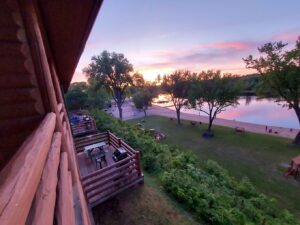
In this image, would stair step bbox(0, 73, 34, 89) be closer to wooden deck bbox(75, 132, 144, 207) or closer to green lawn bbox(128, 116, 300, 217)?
wooden deck bbox(75, 132, 144, 207)

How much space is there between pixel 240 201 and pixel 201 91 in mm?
19201

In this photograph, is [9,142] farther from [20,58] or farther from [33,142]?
[33,142]

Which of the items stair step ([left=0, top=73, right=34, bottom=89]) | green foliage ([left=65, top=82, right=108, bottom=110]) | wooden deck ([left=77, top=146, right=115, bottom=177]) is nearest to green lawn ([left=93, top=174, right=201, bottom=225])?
wooden deck ([left=77, top=146, right=115, bottom=177])

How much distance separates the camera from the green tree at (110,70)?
1075 inches

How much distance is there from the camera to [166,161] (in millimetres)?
9375

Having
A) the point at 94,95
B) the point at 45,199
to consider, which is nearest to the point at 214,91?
the point at 94,95

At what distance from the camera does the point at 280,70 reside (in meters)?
18.9

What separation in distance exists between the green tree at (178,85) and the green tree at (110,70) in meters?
6.57

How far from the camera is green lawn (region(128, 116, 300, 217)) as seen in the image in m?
10.6

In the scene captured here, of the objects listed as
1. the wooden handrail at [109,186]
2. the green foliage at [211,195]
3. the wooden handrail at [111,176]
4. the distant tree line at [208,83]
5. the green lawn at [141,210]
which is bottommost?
the green foliage at [211,195]

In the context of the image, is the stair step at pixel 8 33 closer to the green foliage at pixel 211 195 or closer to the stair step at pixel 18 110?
the stair step at pixel 18 110

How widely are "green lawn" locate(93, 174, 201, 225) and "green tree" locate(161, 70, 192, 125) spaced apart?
24.9 m

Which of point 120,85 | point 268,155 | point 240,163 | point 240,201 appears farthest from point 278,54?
point 120,85

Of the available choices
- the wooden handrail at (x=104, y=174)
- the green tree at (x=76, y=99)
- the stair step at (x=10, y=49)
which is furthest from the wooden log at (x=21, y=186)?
the green tree at (x=76, y=99)
